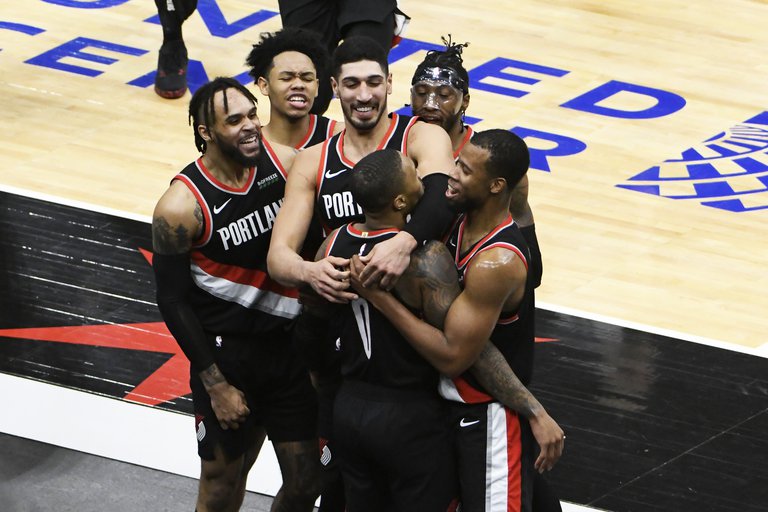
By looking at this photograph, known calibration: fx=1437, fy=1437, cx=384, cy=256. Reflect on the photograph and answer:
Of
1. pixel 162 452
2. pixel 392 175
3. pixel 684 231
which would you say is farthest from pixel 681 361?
pixel 392 175

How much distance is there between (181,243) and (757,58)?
23.0 ft

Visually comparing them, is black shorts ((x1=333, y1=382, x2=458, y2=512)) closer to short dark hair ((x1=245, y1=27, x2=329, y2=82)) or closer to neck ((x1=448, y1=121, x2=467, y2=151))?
neck ((x1=448, y1=121, x2=467, y2=151))

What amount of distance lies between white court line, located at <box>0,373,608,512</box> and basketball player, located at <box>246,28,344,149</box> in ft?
4.95

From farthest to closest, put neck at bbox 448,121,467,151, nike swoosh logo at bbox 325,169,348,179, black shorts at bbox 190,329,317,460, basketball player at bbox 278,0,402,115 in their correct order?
basketball player at bbox 278,0,402,115 → neck at bbox 448,121,467,151 → black shorts at bbox 190,329,317,460 → nike swoosh logo at bbox 325,169,348,179

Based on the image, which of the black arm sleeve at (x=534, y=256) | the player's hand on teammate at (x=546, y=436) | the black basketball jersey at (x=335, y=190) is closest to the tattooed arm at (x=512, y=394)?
the player's hand on teammate at (x=546, y=436)

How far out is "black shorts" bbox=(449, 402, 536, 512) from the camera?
4371mm

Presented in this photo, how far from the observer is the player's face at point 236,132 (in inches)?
186

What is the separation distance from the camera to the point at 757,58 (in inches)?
418

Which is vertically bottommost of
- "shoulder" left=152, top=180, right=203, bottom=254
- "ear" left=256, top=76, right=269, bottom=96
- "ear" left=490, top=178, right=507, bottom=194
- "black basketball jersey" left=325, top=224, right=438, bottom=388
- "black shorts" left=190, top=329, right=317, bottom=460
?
"black shorts" left=190, top=329, right=317, bottom=460

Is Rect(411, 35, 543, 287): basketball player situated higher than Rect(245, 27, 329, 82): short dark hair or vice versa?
Rect(245, 27, 329, 82): short dark hair

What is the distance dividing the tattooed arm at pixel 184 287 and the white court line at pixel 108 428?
40.8 inches

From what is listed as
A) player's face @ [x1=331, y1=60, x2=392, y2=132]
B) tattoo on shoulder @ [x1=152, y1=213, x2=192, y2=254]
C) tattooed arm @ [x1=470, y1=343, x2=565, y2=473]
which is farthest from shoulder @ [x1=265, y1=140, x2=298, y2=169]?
tattooed arm @ [x1=470, y1=343, x2=565, y2=473]

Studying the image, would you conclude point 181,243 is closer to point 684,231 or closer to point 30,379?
point 30,379

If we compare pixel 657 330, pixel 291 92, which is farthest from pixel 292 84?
pixel 657 330
